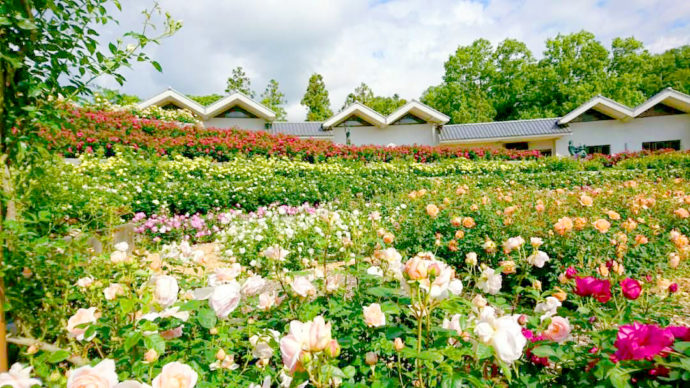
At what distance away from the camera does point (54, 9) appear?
135cm

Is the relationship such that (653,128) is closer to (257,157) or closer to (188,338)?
(257,157)

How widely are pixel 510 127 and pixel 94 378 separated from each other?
26.3 m

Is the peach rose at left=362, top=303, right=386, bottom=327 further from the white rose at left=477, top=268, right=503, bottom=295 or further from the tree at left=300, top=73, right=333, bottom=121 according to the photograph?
the tree at left=300, top=73, right=333, bottom=121

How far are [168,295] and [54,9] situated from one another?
3.93 ft

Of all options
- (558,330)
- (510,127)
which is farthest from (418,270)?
(510,127)

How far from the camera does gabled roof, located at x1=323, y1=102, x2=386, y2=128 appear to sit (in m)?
20.9

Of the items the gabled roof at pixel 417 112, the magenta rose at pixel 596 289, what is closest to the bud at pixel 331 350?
the magenta rose at pixel 596 289

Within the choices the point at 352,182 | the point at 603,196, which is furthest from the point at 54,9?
the point at 352,182

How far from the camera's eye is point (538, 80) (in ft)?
113

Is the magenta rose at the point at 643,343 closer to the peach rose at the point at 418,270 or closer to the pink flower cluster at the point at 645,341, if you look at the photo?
the pink flower cluster at the point at 645,341

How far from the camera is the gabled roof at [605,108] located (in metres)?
20.2

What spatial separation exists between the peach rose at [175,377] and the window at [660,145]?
27.1m

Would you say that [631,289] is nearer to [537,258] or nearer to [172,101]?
[537,258]

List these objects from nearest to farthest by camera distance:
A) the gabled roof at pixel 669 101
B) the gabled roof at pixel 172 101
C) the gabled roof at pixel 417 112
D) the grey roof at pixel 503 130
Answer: the gabled roof at pixel 172 101
the gabled roof at pixel 669 101
the gabled roof at pixel 417 112
the grey roof at pixel 503 130
